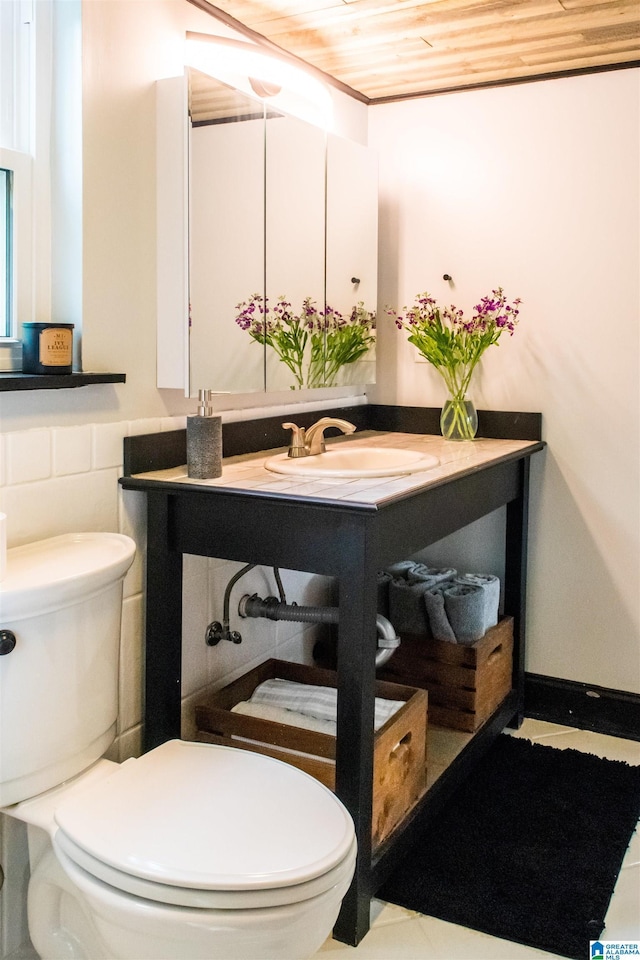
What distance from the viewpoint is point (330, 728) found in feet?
6.62

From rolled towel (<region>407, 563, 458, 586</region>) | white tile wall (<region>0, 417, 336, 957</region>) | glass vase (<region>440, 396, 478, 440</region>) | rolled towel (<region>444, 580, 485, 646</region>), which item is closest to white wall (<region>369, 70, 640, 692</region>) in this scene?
glass vase (<region>440, 396, 478, 440</region>)

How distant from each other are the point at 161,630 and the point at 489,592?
102 centimetres

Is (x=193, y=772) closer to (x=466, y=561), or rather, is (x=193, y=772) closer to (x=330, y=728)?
(x=330, y=728)

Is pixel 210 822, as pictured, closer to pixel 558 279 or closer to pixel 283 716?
pixel 283 716

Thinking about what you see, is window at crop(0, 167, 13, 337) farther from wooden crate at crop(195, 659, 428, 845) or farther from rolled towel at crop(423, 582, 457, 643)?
rolled towel at crop(423, 582, 457, 643)

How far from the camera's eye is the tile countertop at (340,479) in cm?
171

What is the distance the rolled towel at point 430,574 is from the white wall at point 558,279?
0.26m

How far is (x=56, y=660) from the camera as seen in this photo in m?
Result: 1.46

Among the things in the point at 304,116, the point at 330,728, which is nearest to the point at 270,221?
the point at 304,116

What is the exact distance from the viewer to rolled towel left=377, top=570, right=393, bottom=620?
271 cm

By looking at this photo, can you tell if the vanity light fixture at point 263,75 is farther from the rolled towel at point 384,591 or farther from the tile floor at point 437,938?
the tile floor at point 437,938

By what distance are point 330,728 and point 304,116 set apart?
5.30 ft

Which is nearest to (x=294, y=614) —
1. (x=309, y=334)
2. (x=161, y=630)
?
(x=161, y=630)

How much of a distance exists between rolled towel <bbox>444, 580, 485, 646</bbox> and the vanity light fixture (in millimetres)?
1371
